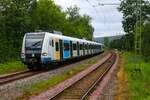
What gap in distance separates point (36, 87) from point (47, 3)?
211 ft

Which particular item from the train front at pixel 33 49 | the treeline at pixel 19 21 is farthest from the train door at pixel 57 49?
the treeline at pixel 19 21

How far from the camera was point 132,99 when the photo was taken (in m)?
17.0

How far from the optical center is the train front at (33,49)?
32312 millimetres

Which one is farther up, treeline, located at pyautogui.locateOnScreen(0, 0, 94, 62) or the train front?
treeline, located at pyautogui.locateOnScreen(0, 0, 94, 62)

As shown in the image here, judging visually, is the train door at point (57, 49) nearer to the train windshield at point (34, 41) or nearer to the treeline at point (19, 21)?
the train windshield at point (34, 41)

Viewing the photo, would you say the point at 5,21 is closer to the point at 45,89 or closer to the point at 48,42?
the point at 48,42

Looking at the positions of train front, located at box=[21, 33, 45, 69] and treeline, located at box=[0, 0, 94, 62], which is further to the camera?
treeline, located at box=[0, 0, 94, 62]

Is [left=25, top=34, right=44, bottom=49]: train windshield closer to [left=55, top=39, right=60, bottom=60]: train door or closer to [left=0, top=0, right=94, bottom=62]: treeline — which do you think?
[left=55, top=39, right=60, bottom=60]: train door

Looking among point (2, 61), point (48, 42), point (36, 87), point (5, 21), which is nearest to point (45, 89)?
point (36, 87)

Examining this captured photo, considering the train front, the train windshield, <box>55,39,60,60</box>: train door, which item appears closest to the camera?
the train front

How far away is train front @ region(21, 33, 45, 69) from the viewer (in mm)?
32312

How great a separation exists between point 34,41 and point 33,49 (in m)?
0.61

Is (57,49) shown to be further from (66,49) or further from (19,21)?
(19,21)

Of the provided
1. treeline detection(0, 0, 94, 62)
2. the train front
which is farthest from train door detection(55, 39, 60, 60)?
treeline detection(0, 0, 94, 62)
